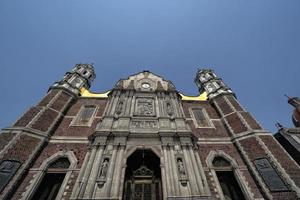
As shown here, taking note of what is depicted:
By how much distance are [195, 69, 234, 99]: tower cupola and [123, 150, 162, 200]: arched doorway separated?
9712 mm

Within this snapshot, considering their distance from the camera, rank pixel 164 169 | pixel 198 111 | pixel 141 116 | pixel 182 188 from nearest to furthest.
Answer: pixel 182 188
pixel 164 169
pixel 141 116
pixel 198 111

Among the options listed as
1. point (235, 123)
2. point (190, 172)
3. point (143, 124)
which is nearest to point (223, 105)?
point (235, 123)

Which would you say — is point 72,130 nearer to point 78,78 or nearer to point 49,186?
point 49,186

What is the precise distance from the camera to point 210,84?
21281mm

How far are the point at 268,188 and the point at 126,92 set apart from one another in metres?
13.0

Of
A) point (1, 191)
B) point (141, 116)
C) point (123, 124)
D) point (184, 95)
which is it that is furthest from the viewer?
point (184, 95)

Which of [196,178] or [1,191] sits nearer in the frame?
[1,191]

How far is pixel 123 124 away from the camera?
45.8 feet

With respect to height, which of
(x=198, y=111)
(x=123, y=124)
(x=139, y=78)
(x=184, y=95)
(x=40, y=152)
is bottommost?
(x=40, y=152)

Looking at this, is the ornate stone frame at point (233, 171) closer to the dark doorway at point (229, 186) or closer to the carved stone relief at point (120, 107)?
the dark doorway at point (229, 186)

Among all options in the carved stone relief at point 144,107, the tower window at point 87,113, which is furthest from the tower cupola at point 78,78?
the carved stone relief at point 144,107

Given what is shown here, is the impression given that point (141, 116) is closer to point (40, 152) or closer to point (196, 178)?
point (196, 178)

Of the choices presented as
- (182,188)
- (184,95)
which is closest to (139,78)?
(184,95)

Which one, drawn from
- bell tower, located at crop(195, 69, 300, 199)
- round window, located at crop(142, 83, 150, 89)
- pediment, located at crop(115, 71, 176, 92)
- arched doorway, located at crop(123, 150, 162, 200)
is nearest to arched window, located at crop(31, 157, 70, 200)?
arched doorway, located at crop(123, 150, 162, 200)
